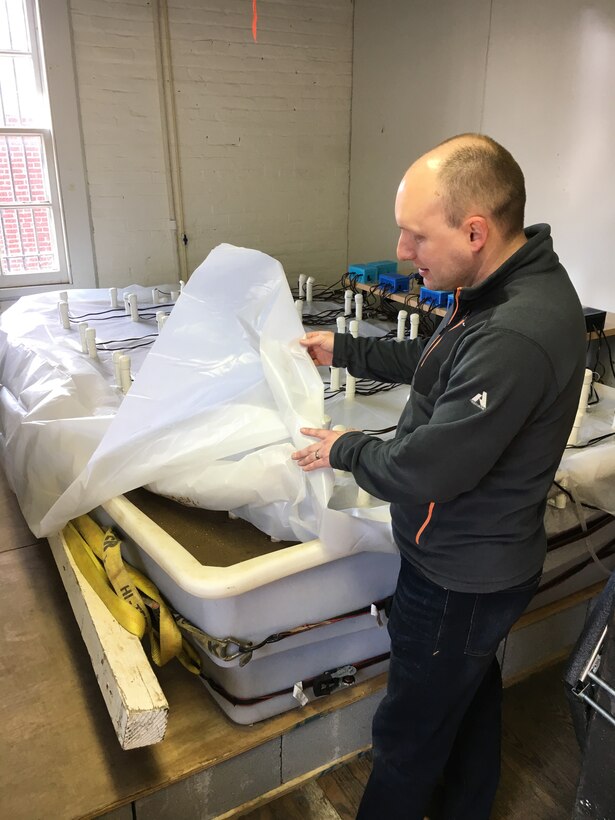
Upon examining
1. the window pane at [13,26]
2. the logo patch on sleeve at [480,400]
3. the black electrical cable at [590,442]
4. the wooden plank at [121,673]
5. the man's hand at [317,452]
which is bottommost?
the wooden plank at [121,673]

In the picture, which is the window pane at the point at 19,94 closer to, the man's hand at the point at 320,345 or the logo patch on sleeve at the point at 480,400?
the man's hand at the point at 320,345

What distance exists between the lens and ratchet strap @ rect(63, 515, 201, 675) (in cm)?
132

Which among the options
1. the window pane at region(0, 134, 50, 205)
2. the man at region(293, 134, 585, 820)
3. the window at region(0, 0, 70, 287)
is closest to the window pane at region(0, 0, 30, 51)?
the window at region(0, 0, 70, 287)

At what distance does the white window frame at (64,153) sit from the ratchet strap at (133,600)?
120 inches

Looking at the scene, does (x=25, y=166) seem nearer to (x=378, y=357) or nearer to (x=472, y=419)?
(x=378, y=357)

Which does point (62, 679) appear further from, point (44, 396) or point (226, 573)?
point (44, 396)

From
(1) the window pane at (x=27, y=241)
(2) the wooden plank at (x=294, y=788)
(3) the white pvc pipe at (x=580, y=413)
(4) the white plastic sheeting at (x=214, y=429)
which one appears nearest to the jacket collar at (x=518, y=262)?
(4) the white plastic sheeting at (x=214, y=429)

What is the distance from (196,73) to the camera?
4.10m

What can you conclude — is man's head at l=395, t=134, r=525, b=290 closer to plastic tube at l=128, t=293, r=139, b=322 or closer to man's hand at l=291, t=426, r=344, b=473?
man's hand at l=291, t=426, r=344, b=473

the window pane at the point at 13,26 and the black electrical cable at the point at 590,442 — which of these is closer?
the black electrical cable at the point at 590,442

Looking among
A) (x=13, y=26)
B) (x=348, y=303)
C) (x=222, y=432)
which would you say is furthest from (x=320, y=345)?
(x=13, y=26)

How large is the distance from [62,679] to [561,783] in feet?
4.01

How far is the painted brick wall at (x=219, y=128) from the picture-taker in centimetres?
390

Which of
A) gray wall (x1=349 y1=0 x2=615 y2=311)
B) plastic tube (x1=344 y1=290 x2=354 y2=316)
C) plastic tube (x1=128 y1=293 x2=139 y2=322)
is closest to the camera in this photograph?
gray wall (x1=349 y1=0 x2=615 y2=311)
